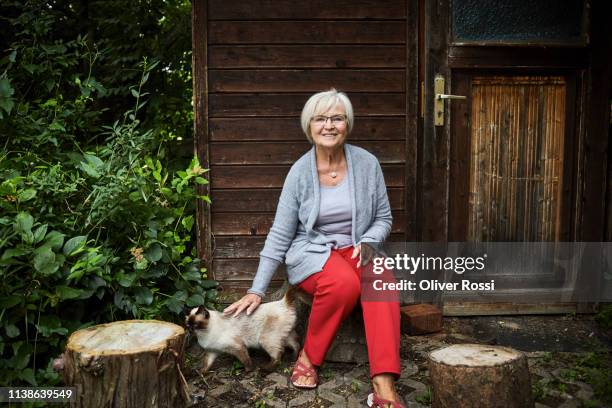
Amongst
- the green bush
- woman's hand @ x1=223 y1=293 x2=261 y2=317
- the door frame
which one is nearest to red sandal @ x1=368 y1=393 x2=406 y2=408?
woman's hand @ x1=223 y1=293 x2=261 y2=317

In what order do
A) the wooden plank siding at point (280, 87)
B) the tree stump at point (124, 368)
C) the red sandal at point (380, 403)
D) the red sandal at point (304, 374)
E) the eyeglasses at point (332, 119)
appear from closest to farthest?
the tree stump at point (124, 368) → the red sandal at point (380, 403) → the red sandal at point (304, 374) → the eyeglasses at point (332, 119) → the wooden plank siding at point (280, 87)

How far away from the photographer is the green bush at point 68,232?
2.96 m

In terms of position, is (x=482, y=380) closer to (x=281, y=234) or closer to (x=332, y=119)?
(x=281, y=234)

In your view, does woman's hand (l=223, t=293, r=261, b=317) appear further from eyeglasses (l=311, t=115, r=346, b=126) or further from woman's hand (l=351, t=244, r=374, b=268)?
eyeglasses (l=311, t=115, r=346, b=126)

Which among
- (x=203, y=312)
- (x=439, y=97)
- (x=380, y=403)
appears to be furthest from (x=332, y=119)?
(x=380, y=403)

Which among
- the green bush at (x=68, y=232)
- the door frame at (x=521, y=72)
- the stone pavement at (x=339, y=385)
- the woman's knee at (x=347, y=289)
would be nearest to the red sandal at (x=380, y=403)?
the stone pavement at (x=339, y=385)

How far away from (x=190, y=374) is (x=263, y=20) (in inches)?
99.3

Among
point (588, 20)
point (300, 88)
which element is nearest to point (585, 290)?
point (588, 20)

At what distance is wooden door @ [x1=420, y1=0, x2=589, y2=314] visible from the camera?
13.7 ft

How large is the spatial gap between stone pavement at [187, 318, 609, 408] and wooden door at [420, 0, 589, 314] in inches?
39.2

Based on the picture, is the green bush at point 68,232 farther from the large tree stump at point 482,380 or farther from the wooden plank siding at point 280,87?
the large tree stump at point 482,380

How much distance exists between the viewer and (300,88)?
14.1 feet

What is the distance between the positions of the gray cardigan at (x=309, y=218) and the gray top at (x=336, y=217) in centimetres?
5

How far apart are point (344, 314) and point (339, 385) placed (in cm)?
41
